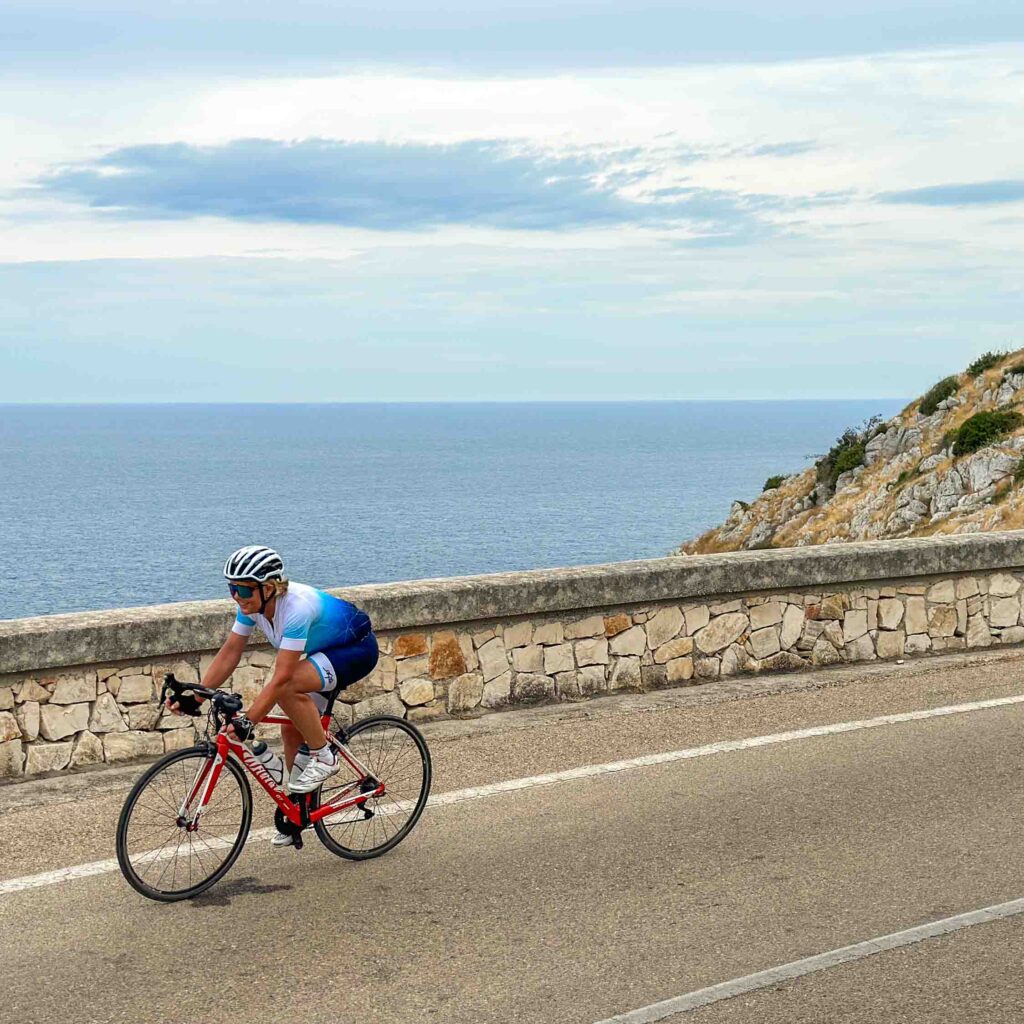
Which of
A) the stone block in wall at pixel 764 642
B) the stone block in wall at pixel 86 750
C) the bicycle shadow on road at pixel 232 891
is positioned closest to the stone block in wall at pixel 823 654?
the stone block in wall at pixel 764 642

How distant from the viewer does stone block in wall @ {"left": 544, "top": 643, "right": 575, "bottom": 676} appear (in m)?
9.59

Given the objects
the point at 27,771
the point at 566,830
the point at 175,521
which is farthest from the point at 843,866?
the point at 175,521

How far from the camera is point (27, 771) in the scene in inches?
306

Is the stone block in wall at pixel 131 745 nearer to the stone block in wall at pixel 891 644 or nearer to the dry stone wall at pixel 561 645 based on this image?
the dry stone wall at pixel 561 645

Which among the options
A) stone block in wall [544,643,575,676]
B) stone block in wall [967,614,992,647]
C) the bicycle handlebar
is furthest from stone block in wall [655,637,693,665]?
the bicycle handlebar

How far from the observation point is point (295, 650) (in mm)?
6117

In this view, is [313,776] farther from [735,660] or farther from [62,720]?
[735,660]

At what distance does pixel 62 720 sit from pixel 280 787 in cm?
214

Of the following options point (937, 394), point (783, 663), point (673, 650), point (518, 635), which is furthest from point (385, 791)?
point (937, 394)

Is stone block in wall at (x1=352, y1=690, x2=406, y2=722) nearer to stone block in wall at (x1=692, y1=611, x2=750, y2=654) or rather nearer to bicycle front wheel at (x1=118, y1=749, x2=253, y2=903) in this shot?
stone block in wall at (x1=692, y1=611, x2=750, y2=654)

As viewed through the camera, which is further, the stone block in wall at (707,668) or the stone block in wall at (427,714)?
the stone block in wall at (707,668)

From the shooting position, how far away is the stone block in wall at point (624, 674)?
32.3ft

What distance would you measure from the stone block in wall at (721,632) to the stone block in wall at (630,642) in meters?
0.46

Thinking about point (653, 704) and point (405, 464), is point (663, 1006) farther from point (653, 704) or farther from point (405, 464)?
point (405, 464)
